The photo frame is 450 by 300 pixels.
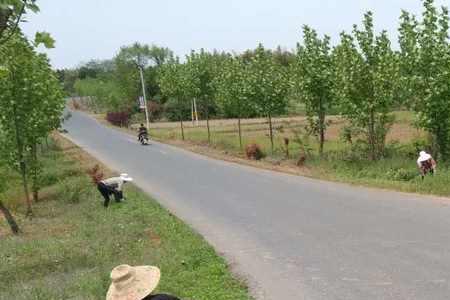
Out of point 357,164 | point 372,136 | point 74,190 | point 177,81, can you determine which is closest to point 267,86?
point 372,136

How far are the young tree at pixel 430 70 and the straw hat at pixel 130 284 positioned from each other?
53.2ft

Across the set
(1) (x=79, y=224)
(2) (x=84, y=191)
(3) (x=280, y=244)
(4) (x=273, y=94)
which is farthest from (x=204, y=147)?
(3) (x=280, y=244)

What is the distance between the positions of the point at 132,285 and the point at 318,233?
772 centimetres

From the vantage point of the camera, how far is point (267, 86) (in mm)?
28203

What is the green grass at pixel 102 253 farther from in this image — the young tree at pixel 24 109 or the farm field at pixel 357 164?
the farm field at pixel 357 164

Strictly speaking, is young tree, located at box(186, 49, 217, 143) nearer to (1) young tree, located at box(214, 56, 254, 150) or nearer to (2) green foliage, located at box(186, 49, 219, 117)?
(2) green foliage, located at box(186, 49, 219, 117)

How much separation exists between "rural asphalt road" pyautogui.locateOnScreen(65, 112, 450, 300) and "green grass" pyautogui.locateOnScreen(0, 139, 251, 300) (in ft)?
1.83

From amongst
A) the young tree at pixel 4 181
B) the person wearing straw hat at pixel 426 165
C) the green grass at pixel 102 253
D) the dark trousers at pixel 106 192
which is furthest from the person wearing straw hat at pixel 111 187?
the person wearing straw hat at pixel 426 165

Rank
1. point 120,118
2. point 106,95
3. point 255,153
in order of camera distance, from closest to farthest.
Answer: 1. point 255,153
2. point 120,118
3. point 106,95

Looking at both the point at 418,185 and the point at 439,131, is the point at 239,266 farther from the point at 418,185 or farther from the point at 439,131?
the point at 439,131

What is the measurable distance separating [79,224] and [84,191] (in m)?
5.86

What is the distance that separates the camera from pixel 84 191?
20.4 m

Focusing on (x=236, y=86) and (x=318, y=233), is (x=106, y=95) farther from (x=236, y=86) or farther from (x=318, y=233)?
(x=318, y=233)

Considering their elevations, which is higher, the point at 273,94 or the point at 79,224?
the point at 273,94
